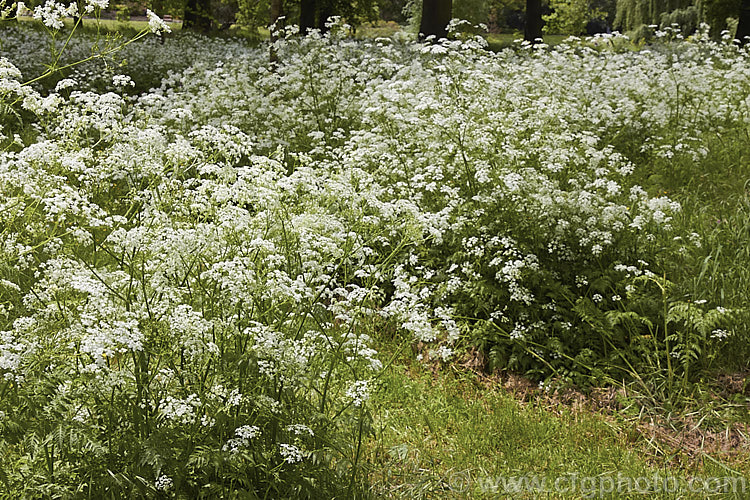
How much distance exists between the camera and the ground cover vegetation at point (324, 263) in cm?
306

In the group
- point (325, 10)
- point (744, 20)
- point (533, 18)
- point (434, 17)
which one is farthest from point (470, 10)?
point (434, 17)

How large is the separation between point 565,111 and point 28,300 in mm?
5408

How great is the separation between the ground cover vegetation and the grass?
0.19m

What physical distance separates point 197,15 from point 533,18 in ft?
36.3

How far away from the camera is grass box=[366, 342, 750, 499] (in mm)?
3936

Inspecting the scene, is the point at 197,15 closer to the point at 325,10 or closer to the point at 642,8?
the point at 325,10

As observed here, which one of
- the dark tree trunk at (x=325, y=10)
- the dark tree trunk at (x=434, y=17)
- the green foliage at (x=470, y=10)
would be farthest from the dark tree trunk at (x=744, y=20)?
the green foliage at (x=470, y=10)

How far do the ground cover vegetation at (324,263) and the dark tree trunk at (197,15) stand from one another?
12780mm

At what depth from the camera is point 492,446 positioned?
440 centimetres

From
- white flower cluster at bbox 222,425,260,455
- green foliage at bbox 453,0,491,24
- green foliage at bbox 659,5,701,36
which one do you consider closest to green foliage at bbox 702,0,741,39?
green foliage at bbox 659,5,701,36

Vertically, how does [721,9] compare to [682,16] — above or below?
above

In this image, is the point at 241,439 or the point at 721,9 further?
the point at 721,9

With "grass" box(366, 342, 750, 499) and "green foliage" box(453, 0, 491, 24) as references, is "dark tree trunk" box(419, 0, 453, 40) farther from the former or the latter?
"green foliage" box(453, 0, 491, 24)

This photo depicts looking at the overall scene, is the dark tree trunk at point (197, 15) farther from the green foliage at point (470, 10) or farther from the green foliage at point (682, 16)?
the green foliage at point (682, 16)
